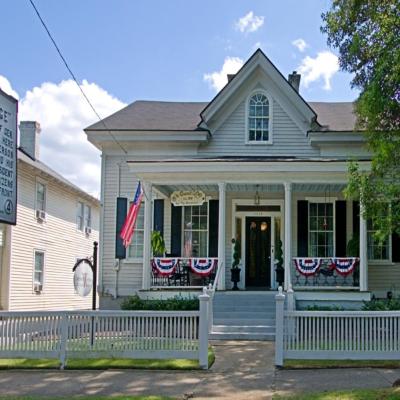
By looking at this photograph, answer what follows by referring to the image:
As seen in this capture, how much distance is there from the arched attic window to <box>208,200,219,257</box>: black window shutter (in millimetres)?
2387

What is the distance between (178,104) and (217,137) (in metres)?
3.74

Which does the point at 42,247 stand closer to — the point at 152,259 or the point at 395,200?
the point at 152,259

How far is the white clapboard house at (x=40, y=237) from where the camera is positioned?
2223 centimetres

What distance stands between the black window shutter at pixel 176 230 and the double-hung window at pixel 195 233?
0.19m

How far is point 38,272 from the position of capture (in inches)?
988

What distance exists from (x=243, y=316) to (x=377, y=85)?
257 inches

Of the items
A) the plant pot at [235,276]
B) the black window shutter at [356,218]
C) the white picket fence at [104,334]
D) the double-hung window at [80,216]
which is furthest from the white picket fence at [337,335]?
the double-hung window at [80,216]

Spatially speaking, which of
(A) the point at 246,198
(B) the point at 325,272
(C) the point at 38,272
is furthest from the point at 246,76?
(C) the point at 38,272

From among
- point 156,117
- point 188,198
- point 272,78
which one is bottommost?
point 188,198

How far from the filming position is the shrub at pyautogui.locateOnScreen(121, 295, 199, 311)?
15.6 metres

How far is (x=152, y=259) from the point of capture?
17281 mm

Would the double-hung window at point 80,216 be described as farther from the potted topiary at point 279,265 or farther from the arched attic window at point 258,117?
the potted topiary at point 279,265

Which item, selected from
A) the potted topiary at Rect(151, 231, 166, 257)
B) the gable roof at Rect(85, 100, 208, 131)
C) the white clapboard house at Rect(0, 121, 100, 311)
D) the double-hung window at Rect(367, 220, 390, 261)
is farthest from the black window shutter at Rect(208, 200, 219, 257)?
the white clapboard house at Rect(0, 121, 100, 311)

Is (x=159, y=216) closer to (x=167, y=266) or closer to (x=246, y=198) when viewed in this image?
(x=167, y=266)
